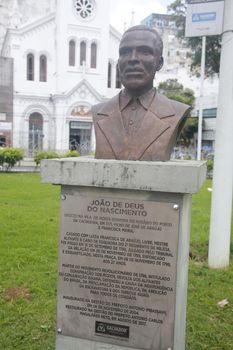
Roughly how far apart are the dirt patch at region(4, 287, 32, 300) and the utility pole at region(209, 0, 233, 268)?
219 cm

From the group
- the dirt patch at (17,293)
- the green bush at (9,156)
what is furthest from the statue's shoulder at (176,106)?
the green bush at (9,156)

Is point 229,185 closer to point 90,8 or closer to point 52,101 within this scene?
point 52,101

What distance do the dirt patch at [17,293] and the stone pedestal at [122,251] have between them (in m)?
1.09

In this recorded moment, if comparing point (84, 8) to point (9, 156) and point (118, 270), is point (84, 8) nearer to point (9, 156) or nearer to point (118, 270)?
point (9, 156)

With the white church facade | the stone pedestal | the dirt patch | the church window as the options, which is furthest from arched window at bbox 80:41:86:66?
the stone pedestal

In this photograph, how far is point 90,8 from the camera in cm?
2925

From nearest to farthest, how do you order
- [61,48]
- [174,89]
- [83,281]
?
[83,281] < [61,48] < [174,89]

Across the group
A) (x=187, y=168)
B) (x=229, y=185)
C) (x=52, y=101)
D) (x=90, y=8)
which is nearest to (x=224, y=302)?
(x=229, y=185)

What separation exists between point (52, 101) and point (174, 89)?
1174cm

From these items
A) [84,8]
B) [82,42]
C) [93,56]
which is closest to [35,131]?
[93,56]

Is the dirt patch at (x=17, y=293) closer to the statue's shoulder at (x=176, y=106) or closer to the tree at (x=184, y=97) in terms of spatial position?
the statue's shoulder at (x=176, y=106)

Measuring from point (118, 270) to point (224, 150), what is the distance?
96.6 inches

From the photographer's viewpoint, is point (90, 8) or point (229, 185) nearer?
point (229, 185)

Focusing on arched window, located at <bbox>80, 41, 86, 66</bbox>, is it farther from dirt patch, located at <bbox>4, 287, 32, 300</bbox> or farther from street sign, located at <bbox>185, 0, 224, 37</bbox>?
dirt patch, located at <bbox>4, 287, 32, 300</bbox>
